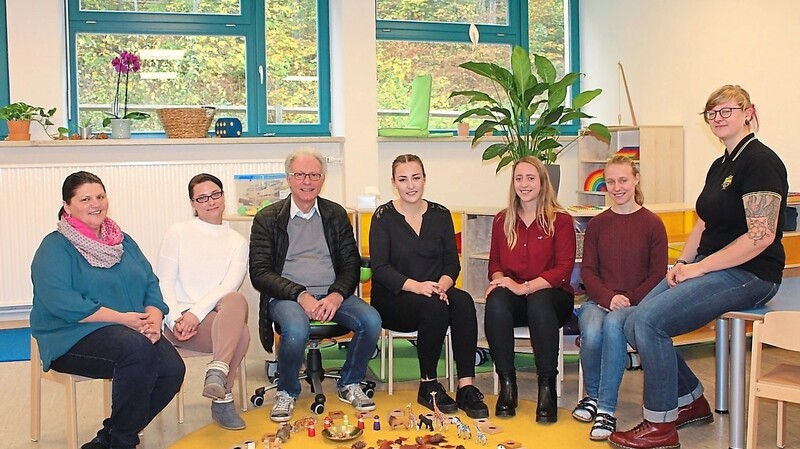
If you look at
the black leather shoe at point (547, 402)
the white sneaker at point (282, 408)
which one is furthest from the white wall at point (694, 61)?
the white sneaker at point (282, 408)

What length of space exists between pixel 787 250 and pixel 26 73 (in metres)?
4.53

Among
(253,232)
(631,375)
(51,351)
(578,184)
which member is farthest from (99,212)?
(578,184)

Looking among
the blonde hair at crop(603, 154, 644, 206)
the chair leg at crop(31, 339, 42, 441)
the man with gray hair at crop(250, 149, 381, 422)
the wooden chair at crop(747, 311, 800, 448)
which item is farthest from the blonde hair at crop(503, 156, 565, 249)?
the chair leg at crop(31, 339, 42, 441)

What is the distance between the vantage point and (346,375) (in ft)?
11.9

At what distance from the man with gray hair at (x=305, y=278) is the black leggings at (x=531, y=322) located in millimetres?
480

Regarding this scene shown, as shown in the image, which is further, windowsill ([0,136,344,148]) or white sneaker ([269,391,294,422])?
windowsill ([0,136,344,148])

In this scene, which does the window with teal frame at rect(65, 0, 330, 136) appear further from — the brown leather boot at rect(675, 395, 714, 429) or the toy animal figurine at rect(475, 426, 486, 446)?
the brown leather boot at rect(675, 395, 714, 429)

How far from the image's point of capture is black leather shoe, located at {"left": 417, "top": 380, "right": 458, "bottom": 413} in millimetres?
3479

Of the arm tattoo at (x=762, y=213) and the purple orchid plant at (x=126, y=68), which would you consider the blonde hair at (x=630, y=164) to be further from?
the purple orchid plant at (x=126, y=68)

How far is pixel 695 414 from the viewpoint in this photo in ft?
10.9

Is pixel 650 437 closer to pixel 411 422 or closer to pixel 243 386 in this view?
pixel 411 422

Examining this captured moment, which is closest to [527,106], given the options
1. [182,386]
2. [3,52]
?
[182,386]

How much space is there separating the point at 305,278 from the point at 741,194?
177cm

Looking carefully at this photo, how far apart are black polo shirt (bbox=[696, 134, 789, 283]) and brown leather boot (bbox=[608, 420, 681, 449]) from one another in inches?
24.7
